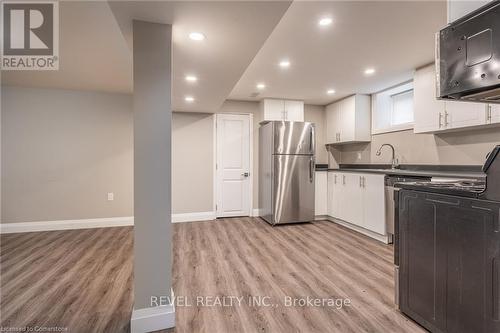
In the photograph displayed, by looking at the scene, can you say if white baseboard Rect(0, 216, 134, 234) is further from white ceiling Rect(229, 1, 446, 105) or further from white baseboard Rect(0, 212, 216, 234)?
white ceiling Rect(229, 1, 446, 105)

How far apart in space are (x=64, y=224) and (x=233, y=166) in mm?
3110

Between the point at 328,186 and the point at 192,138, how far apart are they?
2.85 m

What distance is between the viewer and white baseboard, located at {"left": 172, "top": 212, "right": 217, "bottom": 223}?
466 centimetres

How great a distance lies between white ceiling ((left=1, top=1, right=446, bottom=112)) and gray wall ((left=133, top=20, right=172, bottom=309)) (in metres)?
0.21

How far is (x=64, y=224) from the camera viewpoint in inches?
161

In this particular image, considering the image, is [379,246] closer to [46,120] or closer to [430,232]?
[430,232]

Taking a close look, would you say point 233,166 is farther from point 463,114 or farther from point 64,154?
point 463,114

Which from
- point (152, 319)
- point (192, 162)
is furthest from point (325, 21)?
point (192, 162)

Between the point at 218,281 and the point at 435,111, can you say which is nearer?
the point at 218,281

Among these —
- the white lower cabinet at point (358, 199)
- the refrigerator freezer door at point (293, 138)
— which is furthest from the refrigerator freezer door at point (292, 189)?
the white lower cabinet at point (358, 199)

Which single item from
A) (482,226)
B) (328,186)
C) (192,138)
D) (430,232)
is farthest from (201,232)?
(482,226)

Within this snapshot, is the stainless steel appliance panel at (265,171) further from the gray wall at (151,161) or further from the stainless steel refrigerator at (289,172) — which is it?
the gray wall at (151,161)

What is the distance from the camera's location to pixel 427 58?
115 inches

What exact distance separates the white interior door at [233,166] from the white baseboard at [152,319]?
3.20 metres
